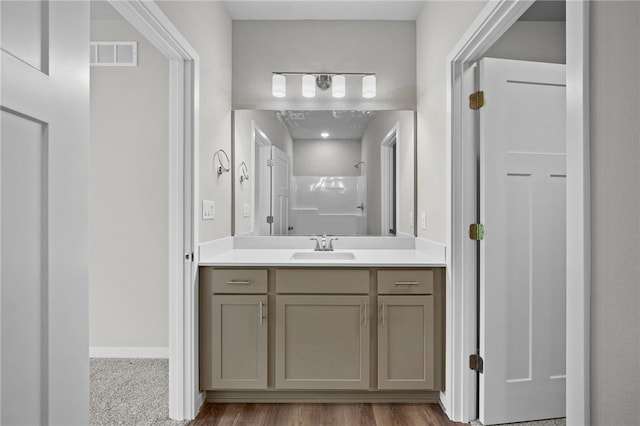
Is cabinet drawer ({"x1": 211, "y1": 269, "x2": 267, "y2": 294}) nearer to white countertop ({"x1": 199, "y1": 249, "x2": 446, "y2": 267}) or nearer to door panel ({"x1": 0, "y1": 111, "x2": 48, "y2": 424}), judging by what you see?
white countertop ({"x1": 199, "y1": 249, "x2": 446, "y2": 267})

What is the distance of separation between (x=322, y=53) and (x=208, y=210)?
1516mm

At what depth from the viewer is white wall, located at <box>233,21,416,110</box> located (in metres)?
2.93

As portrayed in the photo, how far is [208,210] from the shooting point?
2346 millimetres

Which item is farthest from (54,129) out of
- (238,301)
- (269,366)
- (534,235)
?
(534,235)

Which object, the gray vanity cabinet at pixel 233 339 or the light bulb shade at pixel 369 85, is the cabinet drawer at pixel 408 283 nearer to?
the gray vanity cabinet at pixel 233 339

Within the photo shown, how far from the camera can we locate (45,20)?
862 mm

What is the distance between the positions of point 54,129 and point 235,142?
2.05 metres

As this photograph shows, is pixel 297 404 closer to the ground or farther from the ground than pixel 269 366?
closer to the ground

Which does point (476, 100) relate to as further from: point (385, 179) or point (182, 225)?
point (182, 225)

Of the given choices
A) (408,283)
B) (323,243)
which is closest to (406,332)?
(408,283)

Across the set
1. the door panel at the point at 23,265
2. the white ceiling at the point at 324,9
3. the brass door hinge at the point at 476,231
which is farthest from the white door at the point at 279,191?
the door panel at the point at 23,265

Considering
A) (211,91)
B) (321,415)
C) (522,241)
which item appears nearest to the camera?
(522,241)
